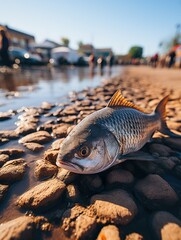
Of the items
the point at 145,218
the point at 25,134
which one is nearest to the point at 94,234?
the point at 145,218

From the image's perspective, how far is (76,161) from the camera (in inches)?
82.8

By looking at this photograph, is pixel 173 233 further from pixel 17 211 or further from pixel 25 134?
pixel 25 134

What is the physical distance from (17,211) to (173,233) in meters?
1.58

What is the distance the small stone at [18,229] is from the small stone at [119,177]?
103 cm

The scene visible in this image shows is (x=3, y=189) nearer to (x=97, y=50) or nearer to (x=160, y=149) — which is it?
(x=160, y=149)

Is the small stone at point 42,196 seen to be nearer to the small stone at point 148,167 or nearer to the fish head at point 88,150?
the fish head at point 88,150

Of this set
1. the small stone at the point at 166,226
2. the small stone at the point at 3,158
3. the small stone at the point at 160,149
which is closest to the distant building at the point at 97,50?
the small stone at the point at 160,149

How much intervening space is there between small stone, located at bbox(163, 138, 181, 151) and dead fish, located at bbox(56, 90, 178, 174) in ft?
1.67

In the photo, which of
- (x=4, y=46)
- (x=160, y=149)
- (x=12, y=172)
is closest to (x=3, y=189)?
(x=12, y=172)

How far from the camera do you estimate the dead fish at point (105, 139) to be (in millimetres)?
2121

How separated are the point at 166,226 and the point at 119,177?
0.79 meters

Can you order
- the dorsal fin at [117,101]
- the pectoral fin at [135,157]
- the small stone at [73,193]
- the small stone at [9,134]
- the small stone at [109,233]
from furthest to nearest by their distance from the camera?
the small stone at [9,134], the dorsal fin at [117,101], the pectoral fin at [135,157], the small stone at [73,193], the small stone at [109,233]

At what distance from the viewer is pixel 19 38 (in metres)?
57.7

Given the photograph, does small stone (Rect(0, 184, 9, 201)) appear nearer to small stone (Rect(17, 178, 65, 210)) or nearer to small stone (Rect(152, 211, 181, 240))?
small stone (Rect(17, 178, 65, 210))
